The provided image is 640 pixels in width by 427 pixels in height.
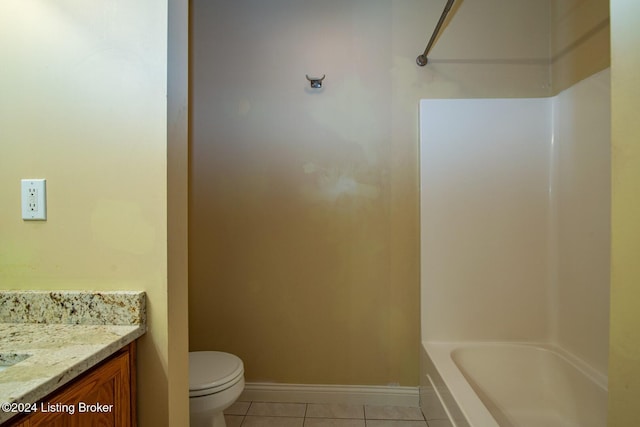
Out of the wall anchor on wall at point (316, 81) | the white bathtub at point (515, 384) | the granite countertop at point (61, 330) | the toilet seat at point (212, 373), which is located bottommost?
the white bathtub at point (515, 384)

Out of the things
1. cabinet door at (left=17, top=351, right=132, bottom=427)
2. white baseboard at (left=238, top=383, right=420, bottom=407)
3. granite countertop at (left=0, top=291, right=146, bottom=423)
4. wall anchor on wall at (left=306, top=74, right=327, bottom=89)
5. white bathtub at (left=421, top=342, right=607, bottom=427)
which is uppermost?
wall anchor on wall at (left=306, top=74, right=327, bottom=89)

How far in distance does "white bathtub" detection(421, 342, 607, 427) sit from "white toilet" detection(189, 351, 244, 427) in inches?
38.8

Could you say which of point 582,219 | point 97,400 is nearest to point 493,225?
point 582,219

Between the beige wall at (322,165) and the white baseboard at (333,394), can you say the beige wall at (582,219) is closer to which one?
the beige wall at (322,165)

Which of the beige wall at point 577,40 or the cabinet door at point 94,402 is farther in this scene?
the beige wall at point 577,40

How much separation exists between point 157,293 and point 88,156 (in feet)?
1.46

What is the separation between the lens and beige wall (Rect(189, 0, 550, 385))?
188 centimetres

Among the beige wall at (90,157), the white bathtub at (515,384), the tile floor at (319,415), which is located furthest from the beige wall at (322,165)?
the beige wall at (90,157)

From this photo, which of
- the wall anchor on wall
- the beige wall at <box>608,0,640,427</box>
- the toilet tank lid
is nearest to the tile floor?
the toilet tank lid

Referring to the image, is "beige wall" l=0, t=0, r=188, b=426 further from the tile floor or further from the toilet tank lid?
the tile floor

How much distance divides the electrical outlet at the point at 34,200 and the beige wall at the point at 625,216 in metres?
1.47

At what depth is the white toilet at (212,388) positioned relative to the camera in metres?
1.30

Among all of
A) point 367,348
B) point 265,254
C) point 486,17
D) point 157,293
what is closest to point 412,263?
point 367,348

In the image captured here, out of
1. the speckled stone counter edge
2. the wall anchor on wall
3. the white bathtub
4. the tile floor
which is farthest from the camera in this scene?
the wall anchor on wall
